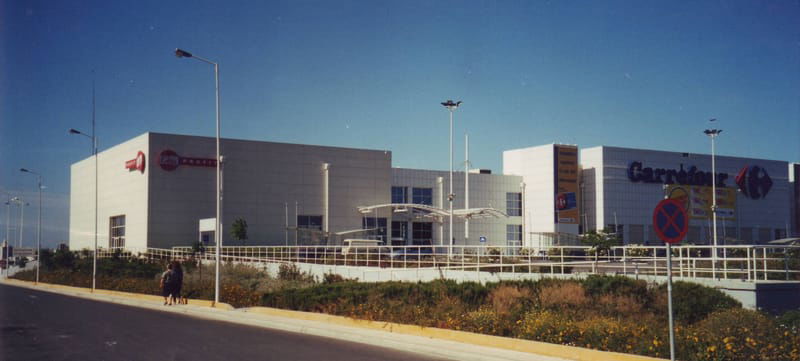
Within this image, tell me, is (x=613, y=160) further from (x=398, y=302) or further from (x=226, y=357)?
(x=226, y=357)


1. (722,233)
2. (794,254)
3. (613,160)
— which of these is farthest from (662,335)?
(722,233)

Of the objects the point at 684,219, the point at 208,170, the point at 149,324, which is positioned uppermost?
the point at 208,170

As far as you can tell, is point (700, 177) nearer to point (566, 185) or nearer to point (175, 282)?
point (566, 185)

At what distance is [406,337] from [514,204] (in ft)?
189

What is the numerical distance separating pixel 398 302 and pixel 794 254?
15976mm

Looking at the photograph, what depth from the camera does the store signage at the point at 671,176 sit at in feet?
238

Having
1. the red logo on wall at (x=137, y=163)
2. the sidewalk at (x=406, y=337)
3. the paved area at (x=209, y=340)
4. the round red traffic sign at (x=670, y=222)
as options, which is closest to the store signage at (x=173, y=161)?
the red logo on wall at (x=137, y=163)

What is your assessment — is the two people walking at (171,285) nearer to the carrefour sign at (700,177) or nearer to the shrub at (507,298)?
the shrub at (507,298)

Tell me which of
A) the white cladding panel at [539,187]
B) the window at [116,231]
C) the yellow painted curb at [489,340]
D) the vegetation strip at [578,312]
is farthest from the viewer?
the white cladding panel at [539,187]

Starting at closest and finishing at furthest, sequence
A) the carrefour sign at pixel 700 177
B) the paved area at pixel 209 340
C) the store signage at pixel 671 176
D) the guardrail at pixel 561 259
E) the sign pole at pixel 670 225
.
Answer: the sign pole at pixel 670 225
the paved area at pixel 209 340
the guardrail at pixel 561 259
the store signage at pixel 671 176
the carrefour sign at pixel 700 177

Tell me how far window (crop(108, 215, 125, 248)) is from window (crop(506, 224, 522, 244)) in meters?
36.4

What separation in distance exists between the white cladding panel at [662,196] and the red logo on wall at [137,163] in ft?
139

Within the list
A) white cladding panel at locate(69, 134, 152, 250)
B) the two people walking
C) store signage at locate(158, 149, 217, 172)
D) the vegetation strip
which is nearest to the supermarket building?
store signage at locate(158, 149, 217, 172)

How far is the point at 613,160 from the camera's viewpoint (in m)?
71.4
